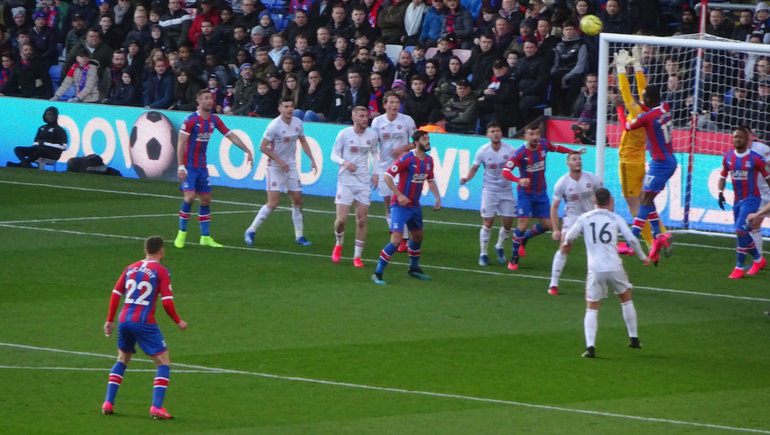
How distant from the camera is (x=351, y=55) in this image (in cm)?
2755

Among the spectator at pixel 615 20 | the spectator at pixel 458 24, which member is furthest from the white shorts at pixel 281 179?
the spectator at pixel 458 24

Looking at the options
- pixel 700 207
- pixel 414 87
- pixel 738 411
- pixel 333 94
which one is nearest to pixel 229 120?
pixel 333 94

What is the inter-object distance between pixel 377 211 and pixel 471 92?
3023mm

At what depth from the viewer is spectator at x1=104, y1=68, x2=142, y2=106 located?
29.8 meters

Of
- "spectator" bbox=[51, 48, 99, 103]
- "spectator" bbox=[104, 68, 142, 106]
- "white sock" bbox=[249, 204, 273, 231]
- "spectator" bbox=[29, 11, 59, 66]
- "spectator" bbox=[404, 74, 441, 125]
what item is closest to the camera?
"white sock" bbox=[249, 204, 273, 231]

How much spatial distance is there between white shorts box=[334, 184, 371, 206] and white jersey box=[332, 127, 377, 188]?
56 millimetres

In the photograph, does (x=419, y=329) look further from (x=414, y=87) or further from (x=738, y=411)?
(x=414, y=87)

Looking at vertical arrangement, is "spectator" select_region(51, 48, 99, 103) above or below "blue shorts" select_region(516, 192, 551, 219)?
above

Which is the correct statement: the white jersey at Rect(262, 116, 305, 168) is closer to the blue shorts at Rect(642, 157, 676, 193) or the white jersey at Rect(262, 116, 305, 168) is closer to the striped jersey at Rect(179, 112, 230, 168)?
the striped jersey at Rect(179, 112, 230, 168)

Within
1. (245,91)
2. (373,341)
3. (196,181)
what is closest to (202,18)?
(245,91)

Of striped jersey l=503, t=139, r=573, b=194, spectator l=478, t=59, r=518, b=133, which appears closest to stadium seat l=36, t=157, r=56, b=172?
spectator l=478, t=59, r=518, b=133

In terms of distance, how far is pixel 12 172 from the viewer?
28422mm

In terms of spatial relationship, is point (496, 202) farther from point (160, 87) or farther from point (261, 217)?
point (160, 87)

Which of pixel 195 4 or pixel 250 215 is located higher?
pixel 195 4
